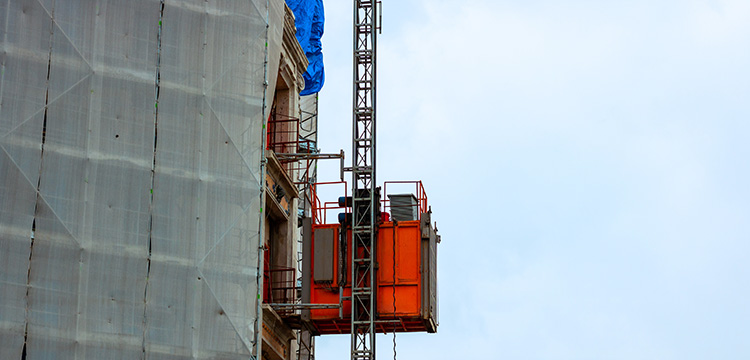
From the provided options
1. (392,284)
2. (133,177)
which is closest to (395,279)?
(392,284)

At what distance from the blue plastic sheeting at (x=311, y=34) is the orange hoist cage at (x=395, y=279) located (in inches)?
380

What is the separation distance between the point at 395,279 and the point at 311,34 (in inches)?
492

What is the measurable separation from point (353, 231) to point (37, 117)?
13.2 metres

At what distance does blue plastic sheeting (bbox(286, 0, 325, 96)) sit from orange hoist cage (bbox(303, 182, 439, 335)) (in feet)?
31.7

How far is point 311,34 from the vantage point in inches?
2031

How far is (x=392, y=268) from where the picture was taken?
43.4 m

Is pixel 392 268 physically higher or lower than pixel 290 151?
lower

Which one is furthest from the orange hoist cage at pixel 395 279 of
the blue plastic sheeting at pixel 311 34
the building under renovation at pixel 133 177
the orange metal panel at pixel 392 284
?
the blue plastic sheeting at pixel 311 34

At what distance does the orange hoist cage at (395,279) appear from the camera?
43.0 meters

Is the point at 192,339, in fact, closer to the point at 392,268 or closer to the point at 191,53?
the point at 191,53

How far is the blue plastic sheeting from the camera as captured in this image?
50.1 m

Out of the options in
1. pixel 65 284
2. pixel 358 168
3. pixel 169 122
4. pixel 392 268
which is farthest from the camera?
pixel 358 168

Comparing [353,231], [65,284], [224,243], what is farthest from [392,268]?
[65,284]

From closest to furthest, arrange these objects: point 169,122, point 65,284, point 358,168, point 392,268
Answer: point 65,284 → point 169,122 → point 392,268 → point 358,168
